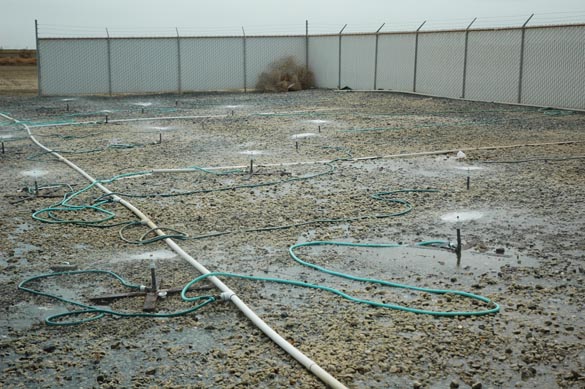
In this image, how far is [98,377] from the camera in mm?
4141

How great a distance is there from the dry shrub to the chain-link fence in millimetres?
395

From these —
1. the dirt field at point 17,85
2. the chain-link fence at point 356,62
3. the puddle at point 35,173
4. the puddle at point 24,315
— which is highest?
the chain-link fence at point 356,62

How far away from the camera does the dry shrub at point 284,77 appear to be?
29.7 meters

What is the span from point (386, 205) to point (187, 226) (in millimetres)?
2415

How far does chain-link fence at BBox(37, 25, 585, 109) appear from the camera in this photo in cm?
2052

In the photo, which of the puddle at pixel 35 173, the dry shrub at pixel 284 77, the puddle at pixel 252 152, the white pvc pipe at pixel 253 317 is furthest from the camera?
the dry shrub at pixel 284 77

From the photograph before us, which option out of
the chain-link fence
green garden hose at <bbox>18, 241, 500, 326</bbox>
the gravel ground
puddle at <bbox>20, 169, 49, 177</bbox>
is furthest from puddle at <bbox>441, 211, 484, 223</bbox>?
the chain-link fence

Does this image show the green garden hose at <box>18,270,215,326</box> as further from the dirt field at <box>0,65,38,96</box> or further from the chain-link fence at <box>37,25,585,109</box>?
the dirt field at <box>0,65,38,96</box>

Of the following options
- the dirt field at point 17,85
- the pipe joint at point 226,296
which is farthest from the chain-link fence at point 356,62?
the pipe joint at point 226,296

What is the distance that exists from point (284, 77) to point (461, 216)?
2290 centimetres

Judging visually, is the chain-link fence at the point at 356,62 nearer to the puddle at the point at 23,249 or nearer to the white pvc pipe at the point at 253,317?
the white pvc pipe at the point at 253,317

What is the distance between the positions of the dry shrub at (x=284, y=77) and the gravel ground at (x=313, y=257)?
50.0 ft

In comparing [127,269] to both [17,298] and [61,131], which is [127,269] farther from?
[61,131]

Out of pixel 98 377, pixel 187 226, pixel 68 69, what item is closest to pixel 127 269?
pixel 187 226
